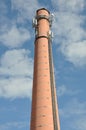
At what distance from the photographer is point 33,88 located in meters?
43.7

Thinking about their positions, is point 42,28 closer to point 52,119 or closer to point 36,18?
point 36,18

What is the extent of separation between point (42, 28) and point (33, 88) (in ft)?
30.8

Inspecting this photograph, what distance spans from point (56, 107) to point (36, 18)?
14.5 metres

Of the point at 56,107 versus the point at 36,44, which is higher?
the point at 36,44

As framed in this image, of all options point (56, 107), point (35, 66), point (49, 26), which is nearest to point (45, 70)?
point (35, 66)

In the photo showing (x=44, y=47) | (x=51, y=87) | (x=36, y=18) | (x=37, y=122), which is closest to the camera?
(x=37, y=122)

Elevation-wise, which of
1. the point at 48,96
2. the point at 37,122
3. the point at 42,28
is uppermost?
the point at 42,28

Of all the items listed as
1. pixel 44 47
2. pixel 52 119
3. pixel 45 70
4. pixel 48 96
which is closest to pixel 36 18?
pixel 44 47

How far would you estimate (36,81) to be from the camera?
4362 cm

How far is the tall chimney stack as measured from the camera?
40156 mm

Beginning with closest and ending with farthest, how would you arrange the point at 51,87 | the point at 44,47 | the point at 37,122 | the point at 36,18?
the point at 37,122
the point at 51,87
the point at 44,47
the point at 36,18

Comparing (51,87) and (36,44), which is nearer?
(51,87)

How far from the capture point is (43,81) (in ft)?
141

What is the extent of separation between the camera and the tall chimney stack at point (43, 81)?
40.2 metres
